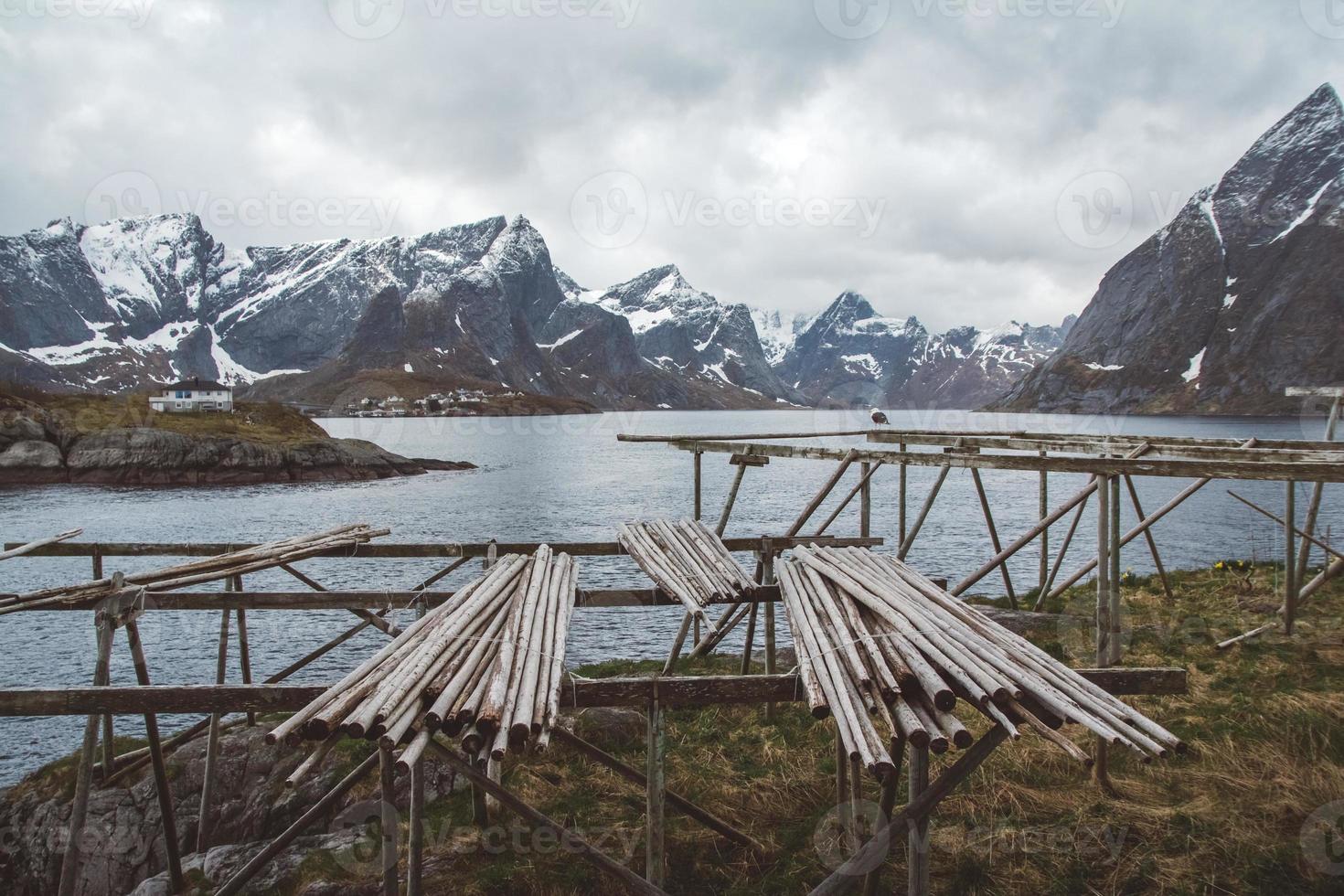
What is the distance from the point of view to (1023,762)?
977 centimetres

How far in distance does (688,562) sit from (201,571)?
21.3 ft

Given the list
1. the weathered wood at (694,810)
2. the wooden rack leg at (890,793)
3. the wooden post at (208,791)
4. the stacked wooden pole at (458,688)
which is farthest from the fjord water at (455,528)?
the wooden rack leg at (890,793)

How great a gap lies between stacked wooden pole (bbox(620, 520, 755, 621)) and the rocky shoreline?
228 ft

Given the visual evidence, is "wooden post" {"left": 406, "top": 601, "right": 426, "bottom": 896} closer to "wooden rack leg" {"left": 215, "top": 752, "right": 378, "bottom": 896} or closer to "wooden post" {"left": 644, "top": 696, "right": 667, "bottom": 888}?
"wooden rack leg" {"left": 215, "top": 752, "right": 378, "bottom": 896}

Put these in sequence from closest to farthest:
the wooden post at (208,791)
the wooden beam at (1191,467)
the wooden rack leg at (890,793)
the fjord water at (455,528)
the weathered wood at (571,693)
→ the wooden rack leg at (890,793), the weathered wood at (571,693), the wooden beam at (1191,467), the wooden post at (208,791), the fjord water at (455,528)

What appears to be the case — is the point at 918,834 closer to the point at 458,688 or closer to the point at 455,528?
the point at 458,688

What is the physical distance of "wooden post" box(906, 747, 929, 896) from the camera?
549 cm

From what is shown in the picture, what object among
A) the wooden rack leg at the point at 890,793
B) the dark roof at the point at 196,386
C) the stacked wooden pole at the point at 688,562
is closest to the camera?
the wooden rack leg at the point at 890,793

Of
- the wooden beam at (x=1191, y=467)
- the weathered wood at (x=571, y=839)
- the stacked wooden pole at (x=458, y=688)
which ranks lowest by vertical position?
the weathered wood at (x=571, y=839)

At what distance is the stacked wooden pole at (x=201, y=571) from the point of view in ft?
27.7

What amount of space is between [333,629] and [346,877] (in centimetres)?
1795

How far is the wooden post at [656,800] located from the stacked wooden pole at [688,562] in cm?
223

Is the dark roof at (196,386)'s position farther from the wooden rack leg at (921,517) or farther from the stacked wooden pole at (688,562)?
the stacked wooden pole at (688,562)

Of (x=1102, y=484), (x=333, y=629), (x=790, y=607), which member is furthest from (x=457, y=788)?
(x=333, y=629)
